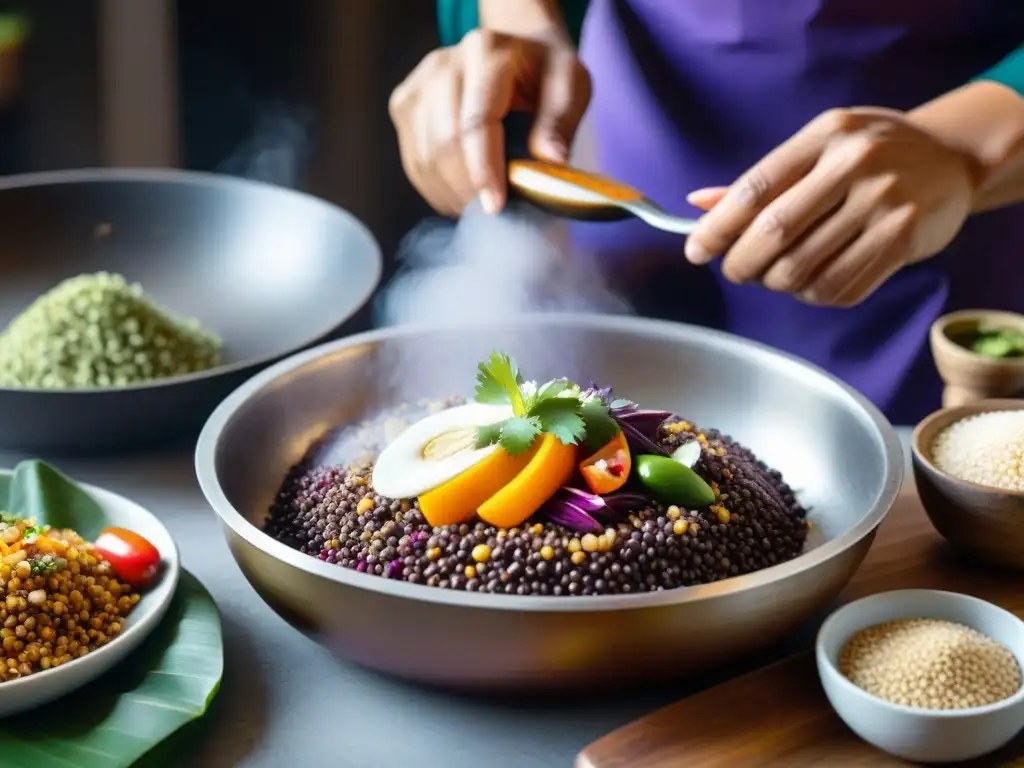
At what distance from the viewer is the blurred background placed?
3295 mm

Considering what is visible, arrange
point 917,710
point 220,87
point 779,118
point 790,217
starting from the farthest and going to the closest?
1. point 220,87
2. point 779,118
3. point 790,217
4. point 917,710

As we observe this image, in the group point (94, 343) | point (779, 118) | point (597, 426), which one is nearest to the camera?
point (597, 426)

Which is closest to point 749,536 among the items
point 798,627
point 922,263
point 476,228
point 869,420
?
point 798,627

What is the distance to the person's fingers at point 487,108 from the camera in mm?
1654

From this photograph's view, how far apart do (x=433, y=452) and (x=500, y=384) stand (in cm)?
10

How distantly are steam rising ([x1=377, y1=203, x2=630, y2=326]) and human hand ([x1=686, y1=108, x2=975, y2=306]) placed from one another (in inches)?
13.3

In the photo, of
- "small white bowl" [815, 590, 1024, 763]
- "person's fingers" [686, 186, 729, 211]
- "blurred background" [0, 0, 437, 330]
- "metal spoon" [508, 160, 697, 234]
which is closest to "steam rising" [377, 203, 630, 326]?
"metal spoon" [508, 160, 697, 234]

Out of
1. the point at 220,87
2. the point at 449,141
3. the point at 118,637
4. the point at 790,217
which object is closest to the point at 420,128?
the point at 449,141

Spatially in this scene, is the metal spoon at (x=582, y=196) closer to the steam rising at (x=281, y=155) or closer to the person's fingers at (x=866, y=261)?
the person's fingers at (x=866, y=261)

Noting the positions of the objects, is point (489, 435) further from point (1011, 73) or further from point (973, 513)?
point (1011, 73)

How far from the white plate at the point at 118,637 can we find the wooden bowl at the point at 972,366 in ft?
3.11

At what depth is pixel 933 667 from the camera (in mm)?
994

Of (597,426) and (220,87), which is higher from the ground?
(597,426)

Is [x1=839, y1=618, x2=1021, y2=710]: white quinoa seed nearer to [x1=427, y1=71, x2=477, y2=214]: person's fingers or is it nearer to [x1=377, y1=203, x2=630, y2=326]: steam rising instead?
[x1=377, y1=203, x2=630, y2=326]: steam rising
